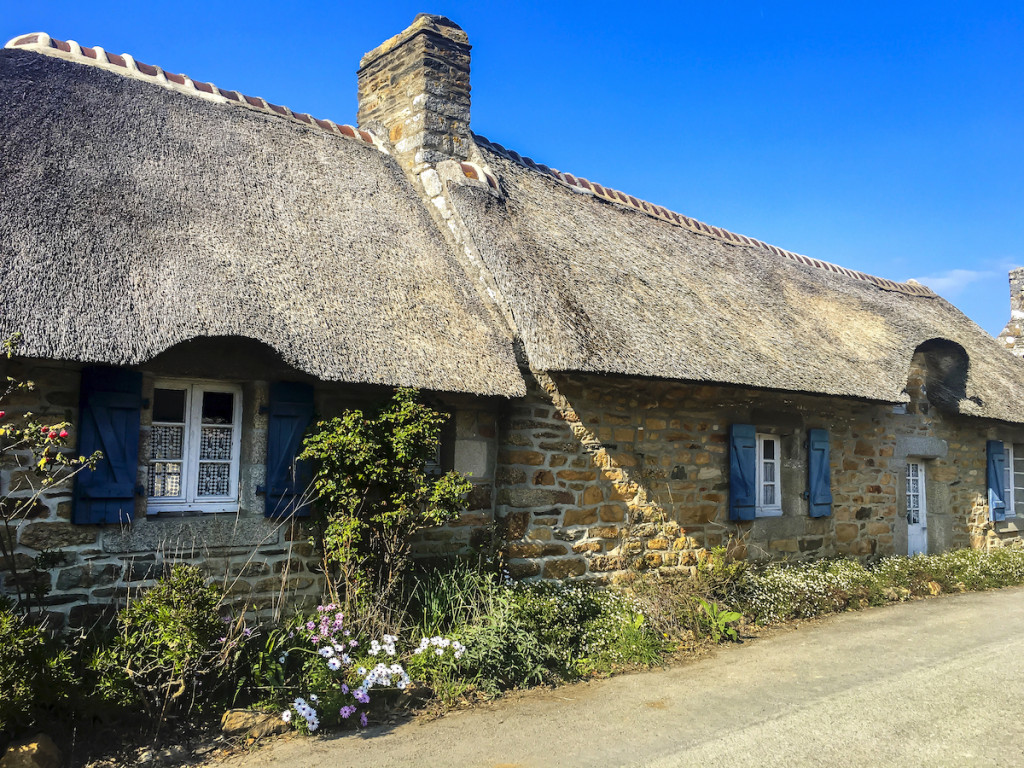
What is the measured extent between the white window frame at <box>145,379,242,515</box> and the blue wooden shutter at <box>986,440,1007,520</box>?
32.7 ft

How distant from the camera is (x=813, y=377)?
7.46 meters

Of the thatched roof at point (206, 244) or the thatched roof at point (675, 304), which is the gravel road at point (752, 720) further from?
the thatched roof at point (675, 304)

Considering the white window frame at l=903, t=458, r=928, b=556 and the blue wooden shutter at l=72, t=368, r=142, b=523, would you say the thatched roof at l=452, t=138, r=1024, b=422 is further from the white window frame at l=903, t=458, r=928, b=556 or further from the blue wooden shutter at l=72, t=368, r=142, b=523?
→ the blue wooden shutter at l=72, t=368, r=142, b=523

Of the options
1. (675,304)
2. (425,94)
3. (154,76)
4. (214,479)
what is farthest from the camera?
(425,94)

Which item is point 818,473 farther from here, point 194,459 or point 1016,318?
point 1016,318

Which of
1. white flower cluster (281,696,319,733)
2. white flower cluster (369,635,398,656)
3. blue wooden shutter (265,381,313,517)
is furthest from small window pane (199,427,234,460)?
white flower cluster (281,696,319,733)

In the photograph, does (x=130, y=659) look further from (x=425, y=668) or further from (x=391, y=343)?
(x=391, y=343)

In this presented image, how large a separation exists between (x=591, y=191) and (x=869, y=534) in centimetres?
509

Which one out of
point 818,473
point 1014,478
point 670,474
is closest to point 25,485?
point 670,474

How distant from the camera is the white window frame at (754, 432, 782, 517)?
803cm

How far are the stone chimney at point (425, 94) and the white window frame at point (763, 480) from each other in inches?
169

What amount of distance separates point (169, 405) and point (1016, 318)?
13.8m

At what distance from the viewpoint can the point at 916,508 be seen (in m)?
9.95

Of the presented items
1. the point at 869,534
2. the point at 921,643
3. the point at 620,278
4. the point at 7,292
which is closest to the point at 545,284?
the point at 620,278
